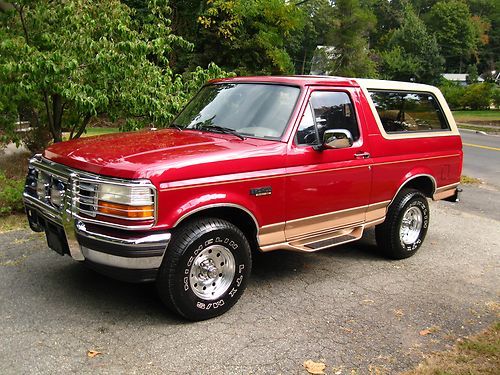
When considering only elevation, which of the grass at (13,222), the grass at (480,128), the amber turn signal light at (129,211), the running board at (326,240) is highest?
the amber turn signal light at (129,211)

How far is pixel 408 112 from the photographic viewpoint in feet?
20.1

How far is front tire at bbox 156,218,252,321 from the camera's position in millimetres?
4059

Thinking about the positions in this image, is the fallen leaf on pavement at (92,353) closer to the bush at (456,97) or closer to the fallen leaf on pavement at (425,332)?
the fallen leaf on pavement at (425,332)

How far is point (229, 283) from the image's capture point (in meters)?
4.44

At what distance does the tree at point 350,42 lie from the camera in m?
53.7

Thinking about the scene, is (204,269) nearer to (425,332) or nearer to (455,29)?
(425,332)

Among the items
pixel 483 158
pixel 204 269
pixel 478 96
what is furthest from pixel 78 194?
pixel 478 96

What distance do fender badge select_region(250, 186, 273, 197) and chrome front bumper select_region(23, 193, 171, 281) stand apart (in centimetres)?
86

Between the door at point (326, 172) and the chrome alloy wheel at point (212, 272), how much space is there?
27.4 inches

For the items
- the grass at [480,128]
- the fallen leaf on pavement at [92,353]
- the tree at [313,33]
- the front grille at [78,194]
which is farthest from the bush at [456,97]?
the fallen leaf on pavement at [92,353]

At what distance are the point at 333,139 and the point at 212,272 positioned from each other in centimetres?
167

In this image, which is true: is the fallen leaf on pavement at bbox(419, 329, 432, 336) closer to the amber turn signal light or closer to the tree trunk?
the amber turn signal light

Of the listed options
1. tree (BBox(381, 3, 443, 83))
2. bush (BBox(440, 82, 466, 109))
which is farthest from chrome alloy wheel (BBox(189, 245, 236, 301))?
tree (BBox(381, 3, 443, 83))

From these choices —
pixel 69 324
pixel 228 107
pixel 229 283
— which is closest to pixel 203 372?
pixel 229 283
